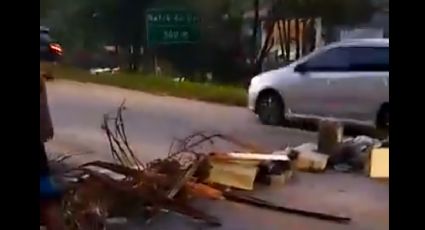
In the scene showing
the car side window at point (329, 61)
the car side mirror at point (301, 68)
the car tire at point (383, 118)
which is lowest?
the car tire at point (383, 118)

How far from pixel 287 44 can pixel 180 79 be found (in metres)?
0.40

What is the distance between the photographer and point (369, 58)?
3328 millimetres

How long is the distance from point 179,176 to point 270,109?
0.41m

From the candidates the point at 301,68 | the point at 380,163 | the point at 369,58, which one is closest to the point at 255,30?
the point at 301,68

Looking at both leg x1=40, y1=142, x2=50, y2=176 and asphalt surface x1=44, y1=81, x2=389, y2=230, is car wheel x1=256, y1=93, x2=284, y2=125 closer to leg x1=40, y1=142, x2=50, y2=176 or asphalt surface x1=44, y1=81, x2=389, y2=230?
asphalt surface x1=44, y1=81, x2=389, y2=230

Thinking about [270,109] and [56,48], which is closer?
[56,48]

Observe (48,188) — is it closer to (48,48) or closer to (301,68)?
(48,48)

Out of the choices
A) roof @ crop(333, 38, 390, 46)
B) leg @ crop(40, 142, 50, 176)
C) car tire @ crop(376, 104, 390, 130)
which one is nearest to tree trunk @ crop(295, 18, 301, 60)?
roof @ crop(333, 38, 390, 46)

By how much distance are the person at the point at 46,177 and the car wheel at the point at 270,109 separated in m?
0.75

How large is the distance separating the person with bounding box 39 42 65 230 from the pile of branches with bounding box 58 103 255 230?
35 mm

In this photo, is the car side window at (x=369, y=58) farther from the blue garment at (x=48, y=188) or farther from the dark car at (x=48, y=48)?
the blue garment at (x=48, y=188)

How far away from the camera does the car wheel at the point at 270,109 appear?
3404 millimetres

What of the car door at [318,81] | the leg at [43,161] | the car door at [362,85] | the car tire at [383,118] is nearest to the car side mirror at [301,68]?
the car door at [318,81]
